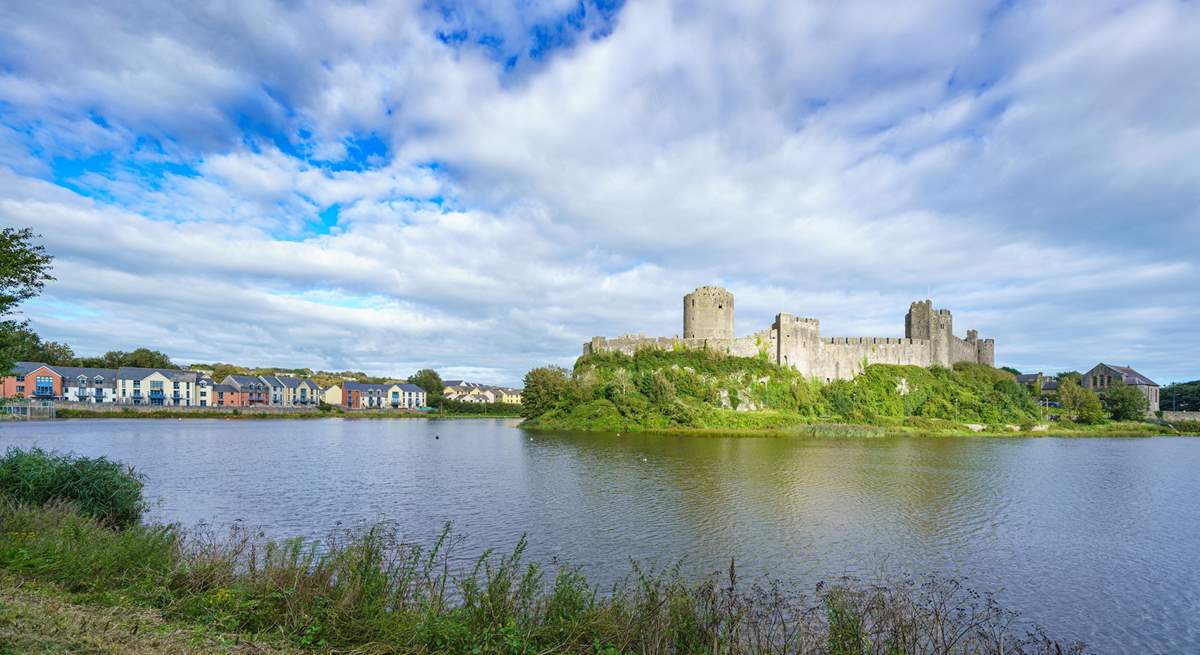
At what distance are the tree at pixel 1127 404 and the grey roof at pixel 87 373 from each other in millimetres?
124038

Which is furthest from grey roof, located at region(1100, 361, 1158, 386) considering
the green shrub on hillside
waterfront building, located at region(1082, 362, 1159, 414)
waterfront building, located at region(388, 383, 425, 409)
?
waterfront building, located at region(388, 383, 425, 409)

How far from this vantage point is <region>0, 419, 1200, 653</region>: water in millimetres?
11633

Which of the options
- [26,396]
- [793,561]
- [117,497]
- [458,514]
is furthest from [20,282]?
[26,396]

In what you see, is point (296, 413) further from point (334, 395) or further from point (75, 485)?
point (75, 485)

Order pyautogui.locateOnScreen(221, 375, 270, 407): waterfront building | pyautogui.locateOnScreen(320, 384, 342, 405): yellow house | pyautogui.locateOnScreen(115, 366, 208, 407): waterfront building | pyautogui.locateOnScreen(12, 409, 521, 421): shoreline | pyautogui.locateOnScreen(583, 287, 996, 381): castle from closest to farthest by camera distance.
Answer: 1. pyautogui.locateOnScreen(583, 287, 996, 381): castle
2. pyautogui.locateOnScreen(12, 409, 521, 421): shoreline
3. pyautogui.locateOnScreen(115, 366, 208, 407): waterfront building
4. pyautogui.locateOnScreen(221, 375, 270, 407): waterfront building
5. pyautogui.locateOnScreen(320, 384, 342, 405): yellow house

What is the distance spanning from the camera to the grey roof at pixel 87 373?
82.6 metres

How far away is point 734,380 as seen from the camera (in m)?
53.1

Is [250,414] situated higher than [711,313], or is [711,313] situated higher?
[711,313]

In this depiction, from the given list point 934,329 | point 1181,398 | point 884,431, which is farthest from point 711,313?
point 1181,398

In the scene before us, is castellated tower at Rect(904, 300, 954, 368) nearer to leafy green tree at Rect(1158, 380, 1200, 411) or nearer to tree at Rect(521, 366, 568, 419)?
tree at Rect(521, 366, 568, 419)

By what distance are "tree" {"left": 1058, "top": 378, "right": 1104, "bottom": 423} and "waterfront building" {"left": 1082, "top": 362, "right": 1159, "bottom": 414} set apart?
36.3 ft

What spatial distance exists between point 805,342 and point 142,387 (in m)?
90.1

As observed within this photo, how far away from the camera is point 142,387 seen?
87000mm

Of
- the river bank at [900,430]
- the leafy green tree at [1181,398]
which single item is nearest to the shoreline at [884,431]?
the river bank at [900,430]
